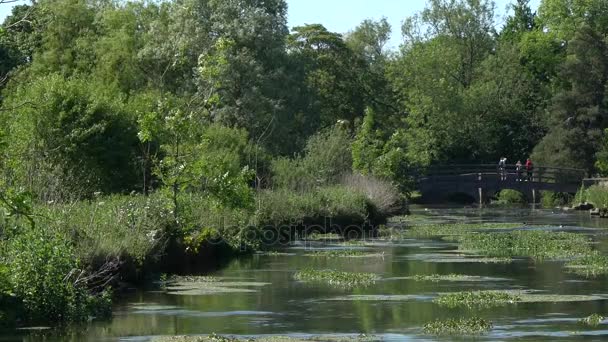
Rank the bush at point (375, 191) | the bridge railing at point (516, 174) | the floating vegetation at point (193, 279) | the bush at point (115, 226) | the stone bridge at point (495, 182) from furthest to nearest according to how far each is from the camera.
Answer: the bridge railing at point (516, 174) < the stone bridge at point (495, 182) < the bush at point (375, 191) < the floating vegetation at point (193, 279) < the bush at point (115, 226)

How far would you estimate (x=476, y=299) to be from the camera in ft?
87.4

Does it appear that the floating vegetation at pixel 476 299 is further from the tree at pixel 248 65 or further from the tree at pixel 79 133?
the tree at pixel 248 65

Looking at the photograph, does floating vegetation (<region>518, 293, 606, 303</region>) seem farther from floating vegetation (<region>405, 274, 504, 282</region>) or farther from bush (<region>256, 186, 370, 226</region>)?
bush (<region>256, 186, 370, 226</region>)

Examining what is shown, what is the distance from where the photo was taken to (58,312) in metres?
23.6

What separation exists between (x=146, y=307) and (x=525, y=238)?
70.1ft

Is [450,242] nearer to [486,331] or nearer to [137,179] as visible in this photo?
[137,179]

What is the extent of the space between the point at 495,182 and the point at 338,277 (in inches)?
2071

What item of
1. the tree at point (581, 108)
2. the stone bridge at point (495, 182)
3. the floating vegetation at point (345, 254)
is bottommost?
the floating vegetation at point (345, 254)

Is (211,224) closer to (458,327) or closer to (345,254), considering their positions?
(345,254)

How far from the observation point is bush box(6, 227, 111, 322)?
23.0 m

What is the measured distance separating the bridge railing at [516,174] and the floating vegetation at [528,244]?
33.1 metres

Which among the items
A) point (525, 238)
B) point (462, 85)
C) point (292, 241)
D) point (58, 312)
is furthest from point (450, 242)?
point (462, 85)

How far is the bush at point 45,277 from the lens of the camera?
23.0 m

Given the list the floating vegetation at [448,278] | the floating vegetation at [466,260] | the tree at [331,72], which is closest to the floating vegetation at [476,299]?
the floating vegetation at [448,278]
